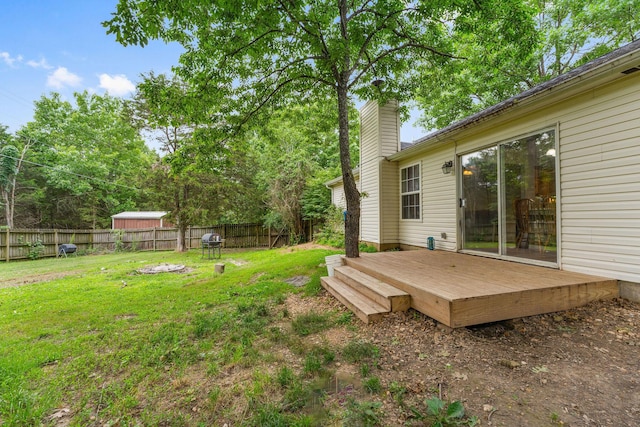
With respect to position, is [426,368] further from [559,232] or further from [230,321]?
[559,232]

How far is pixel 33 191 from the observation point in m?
17.6

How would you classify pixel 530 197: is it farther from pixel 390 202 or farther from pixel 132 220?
pixel 132 220

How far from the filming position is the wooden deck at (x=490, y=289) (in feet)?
8.20

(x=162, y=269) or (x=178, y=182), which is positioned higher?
(x=178, y=182)

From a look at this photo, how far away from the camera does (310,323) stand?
3.34 m

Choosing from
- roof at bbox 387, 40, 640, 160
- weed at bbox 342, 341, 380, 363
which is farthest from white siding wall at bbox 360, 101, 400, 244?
weed at bbox 342, 341, 380, 363

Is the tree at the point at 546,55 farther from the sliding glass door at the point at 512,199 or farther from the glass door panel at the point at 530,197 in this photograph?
the glass door panel at the point at 530,197

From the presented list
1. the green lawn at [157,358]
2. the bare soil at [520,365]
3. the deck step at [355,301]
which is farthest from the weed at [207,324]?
the deck step at [355,301]

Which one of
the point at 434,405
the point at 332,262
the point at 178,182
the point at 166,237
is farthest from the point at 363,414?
the point at 166,237

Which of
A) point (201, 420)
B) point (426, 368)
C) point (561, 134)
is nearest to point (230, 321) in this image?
point (201, 420)

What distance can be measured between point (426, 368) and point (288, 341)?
4.60 ft

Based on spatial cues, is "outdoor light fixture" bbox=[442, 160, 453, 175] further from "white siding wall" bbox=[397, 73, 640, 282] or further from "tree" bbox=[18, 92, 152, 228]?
A: "tree" bbox=[18, 92, 152, 228]

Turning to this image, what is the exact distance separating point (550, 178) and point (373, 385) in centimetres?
397

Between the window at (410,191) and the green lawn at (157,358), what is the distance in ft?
11.2
